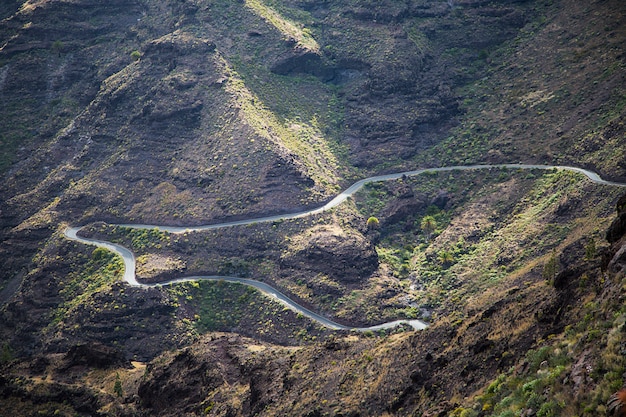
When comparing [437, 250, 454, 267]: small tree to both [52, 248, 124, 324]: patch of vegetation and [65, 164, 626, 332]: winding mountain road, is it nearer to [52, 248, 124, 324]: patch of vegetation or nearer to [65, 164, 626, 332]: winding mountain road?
[65, 164, 626, 332]: winding mountain road

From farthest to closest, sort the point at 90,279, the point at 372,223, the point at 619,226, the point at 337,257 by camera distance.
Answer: the point at 372,223, the point at 90,279, the point at 337,257, the point at 619,226

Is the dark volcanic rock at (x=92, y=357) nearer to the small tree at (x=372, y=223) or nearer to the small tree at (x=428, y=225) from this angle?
the small tree at (x=372, y=223)

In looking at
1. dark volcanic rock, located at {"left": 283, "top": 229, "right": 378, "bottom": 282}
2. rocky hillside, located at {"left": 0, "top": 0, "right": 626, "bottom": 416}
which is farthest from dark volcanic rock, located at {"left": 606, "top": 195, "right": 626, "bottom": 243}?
dark volcanic rock, located at {"left": 283, "top": 229, "right": 378, "bottom": 282}

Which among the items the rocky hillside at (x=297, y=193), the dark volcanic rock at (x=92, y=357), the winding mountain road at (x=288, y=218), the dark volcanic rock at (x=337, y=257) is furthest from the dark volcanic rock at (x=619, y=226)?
the dark volcanic rock at (x=92, y=357)

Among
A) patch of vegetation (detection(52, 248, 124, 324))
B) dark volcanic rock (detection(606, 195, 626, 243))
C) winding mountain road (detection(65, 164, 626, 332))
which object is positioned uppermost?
dark volcanic rock (detection(606, 195, 626, 243))

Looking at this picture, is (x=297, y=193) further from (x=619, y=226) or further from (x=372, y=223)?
(x=619, y=226)

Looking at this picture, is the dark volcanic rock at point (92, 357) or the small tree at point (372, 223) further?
the small tree at point (372, 223)

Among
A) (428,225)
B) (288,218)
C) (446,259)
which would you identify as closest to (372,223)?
(428,225)

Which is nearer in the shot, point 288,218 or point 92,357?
point 92,357

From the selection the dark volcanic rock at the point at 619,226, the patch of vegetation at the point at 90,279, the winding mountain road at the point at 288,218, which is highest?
the dark volcanic rock at the point at 619,226
